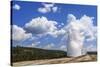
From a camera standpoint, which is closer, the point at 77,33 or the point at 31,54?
the point at 31,54

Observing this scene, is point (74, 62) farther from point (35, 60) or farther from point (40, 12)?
point (40, 12)

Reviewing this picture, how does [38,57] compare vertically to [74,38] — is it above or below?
below

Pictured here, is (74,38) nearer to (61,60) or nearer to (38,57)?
(61,60)

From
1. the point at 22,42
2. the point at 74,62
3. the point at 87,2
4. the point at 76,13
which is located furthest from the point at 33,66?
the point at 87,2

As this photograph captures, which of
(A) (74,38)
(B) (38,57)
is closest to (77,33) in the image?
(A) (74,38)

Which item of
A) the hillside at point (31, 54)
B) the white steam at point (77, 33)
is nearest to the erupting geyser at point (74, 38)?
the white steam at point (77, 33)

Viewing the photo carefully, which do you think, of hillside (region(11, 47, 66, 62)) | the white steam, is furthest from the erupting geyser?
hillside (region(11, 47, 66, 62))

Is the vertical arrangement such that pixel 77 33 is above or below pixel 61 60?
above

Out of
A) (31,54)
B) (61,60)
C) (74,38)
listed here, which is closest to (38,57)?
(31,54)

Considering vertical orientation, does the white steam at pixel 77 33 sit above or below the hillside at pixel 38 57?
above

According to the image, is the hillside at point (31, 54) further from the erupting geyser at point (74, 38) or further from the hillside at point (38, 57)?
the erupting geyser at point (74, 38)

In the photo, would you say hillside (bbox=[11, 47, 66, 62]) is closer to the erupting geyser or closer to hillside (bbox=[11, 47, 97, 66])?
hillside (bbox=[11, 47, 97, 66])

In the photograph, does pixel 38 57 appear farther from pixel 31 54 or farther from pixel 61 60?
pixel 61 60

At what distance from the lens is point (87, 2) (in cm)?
234
